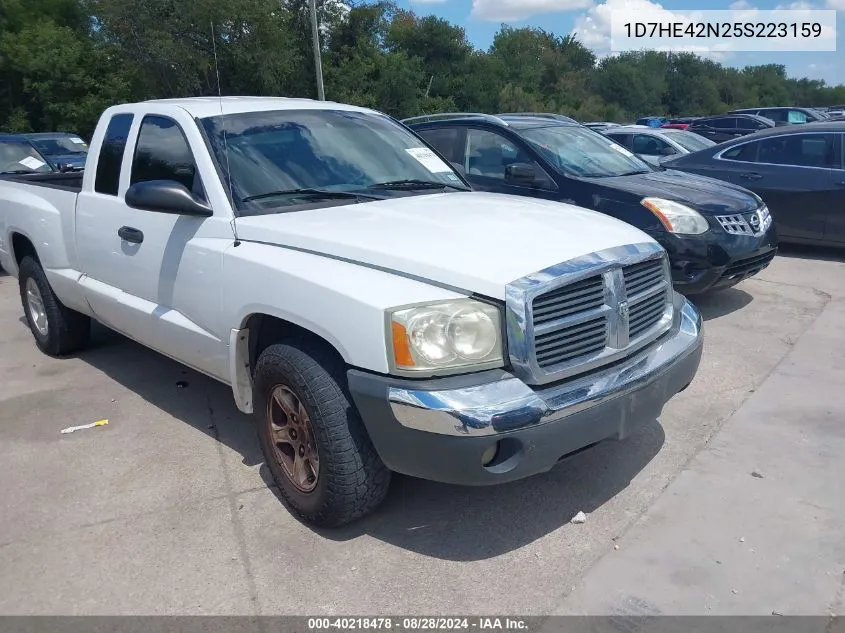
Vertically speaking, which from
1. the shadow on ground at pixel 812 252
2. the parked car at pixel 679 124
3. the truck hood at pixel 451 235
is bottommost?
the shadow on ground at pixel 812 252

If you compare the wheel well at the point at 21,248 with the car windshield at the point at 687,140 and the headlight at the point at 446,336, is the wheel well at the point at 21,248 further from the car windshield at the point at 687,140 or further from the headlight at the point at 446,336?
the car windshield at the point at 687,140

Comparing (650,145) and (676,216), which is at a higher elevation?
(650,145)

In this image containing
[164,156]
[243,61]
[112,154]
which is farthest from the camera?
[243,61]

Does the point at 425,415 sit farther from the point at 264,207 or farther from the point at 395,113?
the point at 395,113

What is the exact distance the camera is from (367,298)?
9.59 ft

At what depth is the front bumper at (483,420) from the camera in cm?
279

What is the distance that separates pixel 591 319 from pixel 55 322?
171 inches

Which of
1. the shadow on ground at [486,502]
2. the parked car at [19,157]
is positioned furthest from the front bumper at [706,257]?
the parked car at [19,157]

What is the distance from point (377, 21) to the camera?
1578 inches

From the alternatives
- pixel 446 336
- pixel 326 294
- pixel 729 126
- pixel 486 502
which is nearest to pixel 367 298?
pixel 326 294

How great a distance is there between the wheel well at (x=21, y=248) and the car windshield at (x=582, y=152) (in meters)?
4.26

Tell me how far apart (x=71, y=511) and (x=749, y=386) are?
404 cm

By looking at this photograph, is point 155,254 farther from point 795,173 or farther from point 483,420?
point 795,173

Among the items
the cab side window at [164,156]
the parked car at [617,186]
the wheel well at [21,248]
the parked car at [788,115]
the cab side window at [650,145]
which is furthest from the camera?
the parked car at [788,115]
